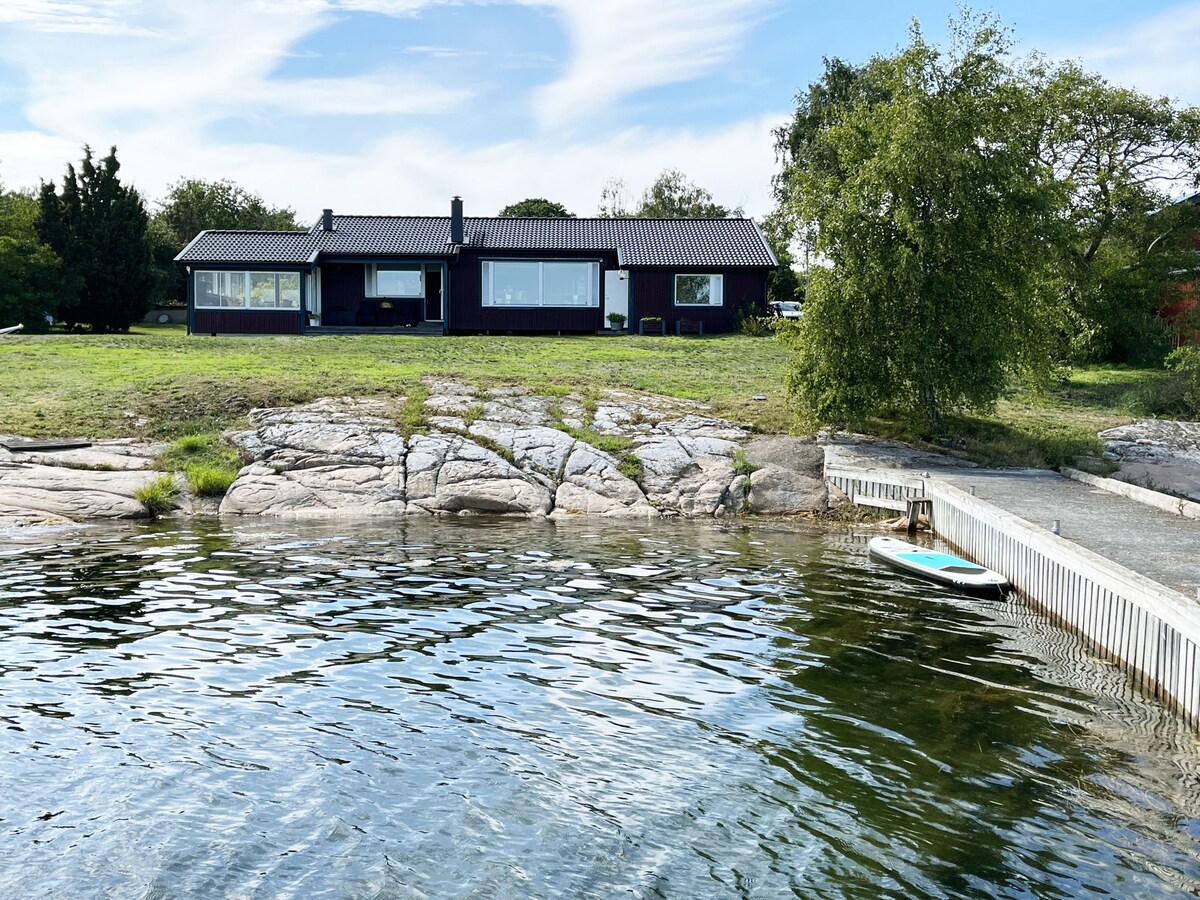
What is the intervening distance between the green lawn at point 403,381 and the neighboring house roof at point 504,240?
257 inches

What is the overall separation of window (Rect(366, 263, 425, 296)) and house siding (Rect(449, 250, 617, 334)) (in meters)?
1.77

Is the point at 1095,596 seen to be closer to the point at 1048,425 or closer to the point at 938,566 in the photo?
the point at 938,566

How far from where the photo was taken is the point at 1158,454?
→ 22.4 meters

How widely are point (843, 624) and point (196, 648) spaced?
658cm

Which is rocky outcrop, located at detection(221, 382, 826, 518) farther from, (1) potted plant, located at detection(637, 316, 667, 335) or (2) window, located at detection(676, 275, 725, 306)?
(2) window, located at detection(676, 275, 725, 306)

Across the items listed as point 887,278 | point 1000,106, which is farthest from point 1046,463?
point 1000,106

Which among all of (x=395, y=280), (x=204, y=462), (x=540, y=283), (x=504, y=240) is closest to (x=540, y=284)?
(x=540, y=283)

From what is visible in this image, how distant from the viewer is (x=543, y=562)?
50.3ft

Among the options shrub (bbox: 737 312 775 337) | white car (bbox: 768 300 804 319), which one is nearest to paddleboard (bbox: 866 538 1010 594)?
shrub (bbox: 737 312 775 337)

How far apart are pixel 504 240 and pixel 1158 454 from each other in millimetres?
26185

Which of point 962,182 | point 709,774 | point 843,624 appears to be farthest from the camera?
point 962,182

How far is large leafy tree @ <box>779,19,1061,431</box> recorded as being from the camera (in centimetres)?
2091

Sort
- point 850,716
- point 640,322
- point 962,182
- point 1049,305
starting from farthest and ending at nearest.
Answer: point 640,322 → point 1049,305 → point 962,182 → point 850,716

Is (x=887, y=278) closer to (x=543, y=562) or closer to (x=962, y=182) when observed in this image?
(x=962, y=182)
